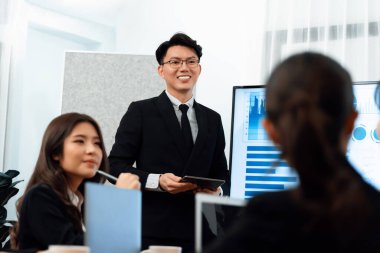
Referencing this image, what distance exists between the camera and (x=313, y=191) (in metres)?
0.85

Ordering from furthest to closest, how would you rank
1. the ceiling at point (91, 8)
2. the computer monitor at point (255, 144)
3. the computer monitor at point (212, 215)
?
the ceiling at point (91, 8) → the computer monitor at point (255, 144) → the computer monitor at point (212, 215)

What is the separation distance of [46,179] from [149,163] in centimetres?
79

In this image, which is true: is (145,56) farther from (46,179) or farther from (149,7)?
(46,179)

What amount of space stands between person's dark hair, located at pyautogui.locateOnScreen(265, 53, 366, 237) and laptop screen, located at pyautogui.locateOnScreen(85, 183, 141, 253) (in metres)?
0.52

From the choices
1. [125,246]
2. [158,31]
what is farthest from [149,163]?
[158,31]

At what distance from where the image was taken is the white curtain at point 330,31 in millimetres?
3699

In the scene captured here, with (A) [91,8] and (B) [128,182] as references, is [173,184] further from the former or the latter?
(A) [91,8]

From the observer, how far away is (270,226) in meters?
0.84

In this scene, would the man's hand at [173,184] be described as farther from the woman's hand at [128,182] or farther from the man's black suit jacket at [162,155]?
the woman's hand at [128,182]

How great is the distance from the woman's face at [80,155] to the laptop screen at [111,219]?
0.50m

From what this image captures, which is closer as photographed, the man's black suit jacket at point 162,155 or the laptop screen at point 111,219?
the laptop screen at point 111,219

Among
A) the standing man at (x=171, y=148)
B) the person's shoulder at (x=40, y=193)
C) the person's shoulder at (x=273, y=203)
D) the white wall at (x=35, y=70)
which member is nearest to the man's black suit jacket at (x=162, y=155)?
the standing man at (x=171, y=148)

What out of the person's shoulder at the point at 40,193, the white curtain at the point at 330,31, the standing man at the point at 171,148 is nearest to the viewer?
the person's shoulder at the point at 40,193

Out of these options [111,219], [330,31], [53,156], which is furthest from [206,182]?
[330,31]
